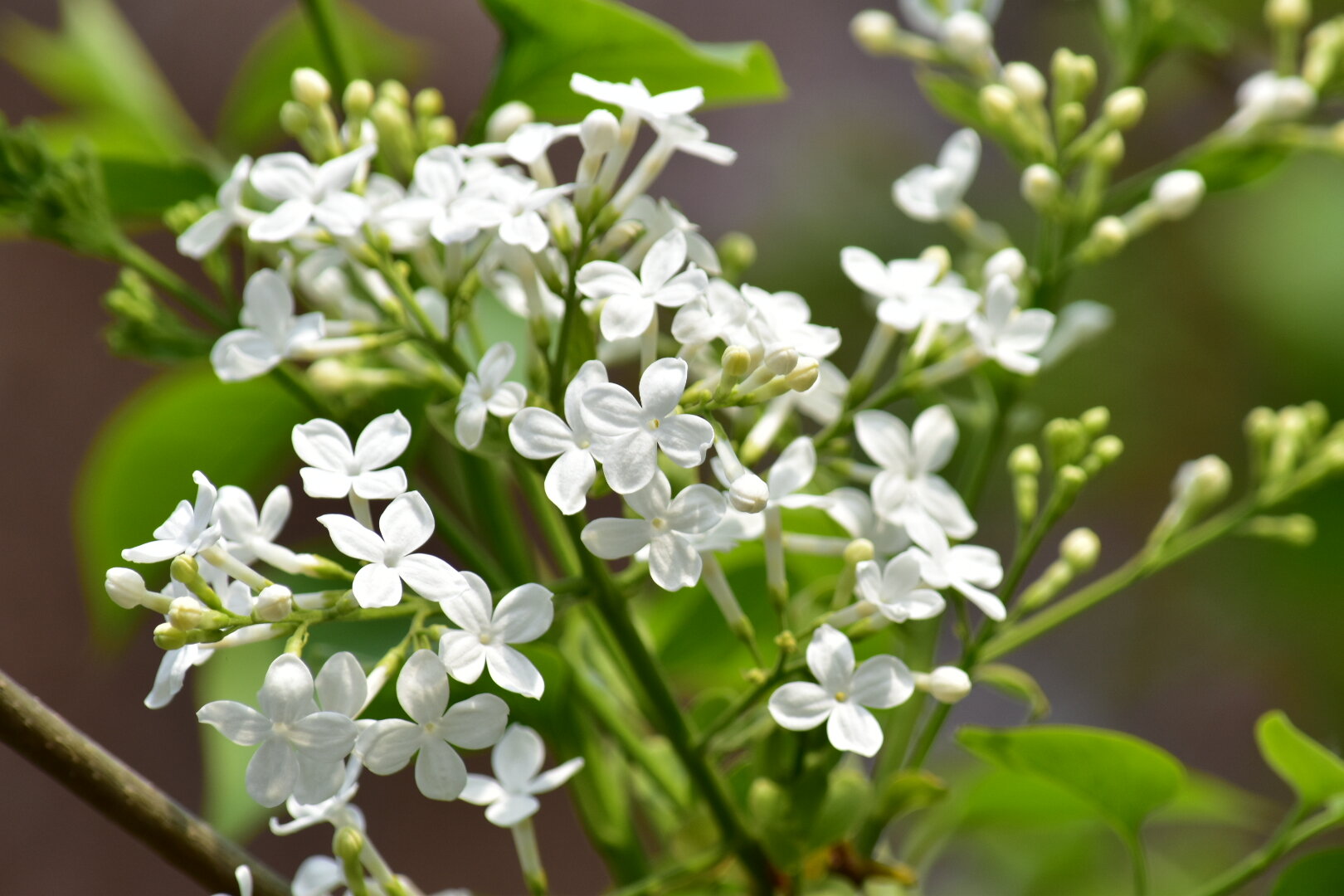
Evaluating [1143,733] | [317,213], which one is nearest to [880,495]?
[317,213]

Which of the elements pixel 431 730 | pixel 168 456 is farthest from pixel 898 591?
pixel 168 456

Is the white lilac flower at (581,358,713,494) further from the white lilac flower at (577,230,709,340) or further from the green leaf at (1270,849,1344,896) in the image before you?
the green leaf at (1270,849,1344,896)

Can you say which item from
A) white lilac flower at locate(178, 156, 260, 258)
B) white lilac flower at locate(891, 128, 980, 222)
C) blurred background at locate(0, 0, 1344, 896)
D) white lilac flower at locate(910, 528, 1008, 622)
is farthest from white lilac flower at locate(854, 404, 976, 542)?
blurred background at locate(0, 0, 1344, 896)

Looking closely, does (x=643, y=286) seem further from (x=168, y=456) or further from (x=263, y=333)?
(x=168, y=456)

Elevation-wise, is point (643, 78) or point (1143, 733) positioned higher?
point (643, 78)

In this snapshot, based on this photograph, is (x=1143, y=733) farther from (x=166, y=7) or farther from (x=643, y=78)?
(x=166, y=7)
